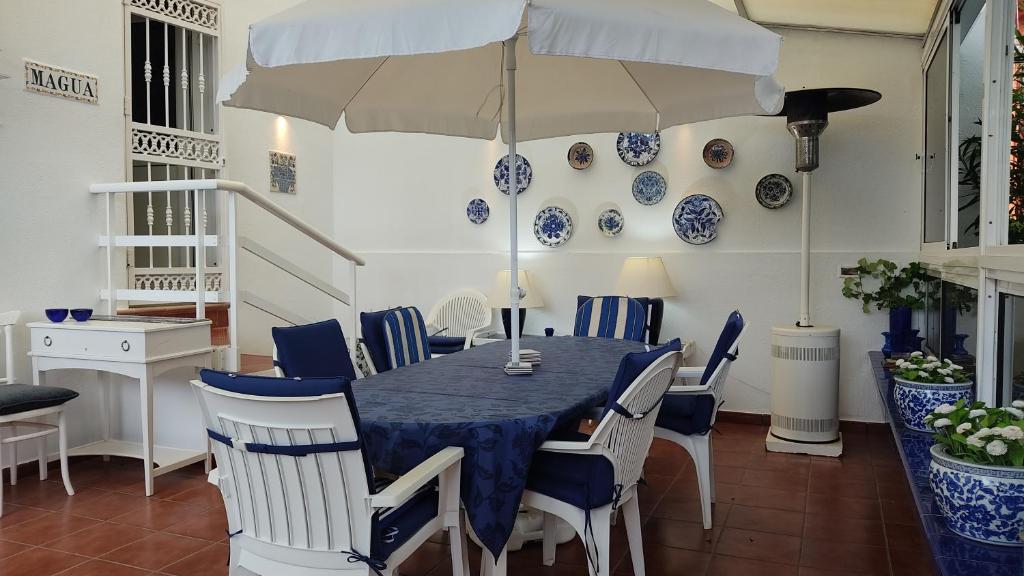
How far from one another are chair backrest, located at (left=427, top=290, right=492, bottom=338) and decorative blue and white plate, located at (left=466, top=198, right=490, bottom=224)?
2.00 ft

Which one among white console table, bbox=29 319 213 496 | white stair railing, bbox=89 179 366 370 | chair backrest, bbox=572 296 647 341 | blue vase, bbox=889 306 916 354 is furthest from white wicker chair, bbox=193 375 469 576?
blue vase, bbox=889 306 916 354

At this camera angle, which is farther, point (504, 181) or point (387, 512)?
point (504, 181)

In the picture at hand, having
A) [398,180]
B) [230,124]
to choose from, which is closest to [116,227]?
[230,124]

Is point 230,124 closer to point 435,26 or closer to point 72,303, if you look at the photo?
point 72,303

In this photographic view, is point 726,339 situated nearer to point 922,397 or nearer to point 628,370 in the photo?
point 922,397

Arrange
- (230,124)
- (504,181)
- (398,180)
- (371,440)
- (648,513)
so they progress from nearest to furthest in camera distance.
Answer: (371,440)
(648,513)
(230,124)
(504,181)
(398,180)

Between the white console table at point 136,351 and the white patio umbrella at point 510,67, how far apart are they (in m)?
1.43

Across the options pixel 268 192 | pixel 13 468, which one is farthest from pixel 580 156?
pixel 13 468

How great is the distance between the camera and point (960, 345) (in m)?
3.26

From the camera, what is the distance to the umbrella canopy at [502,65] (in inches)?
88.4

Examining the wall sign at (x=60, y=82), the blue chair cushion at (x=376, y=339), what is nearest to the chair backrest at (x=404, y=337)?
the blue chair cushion at (x=376, y=339)

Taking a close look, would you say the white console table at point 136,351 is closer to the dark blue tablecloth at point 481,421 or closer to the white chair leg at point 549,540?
the dark blue tablecloth at point 481,421

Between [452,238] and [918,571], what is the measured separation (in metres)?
4.37

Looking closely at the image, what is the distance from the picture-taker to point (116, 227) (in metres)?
4.49
